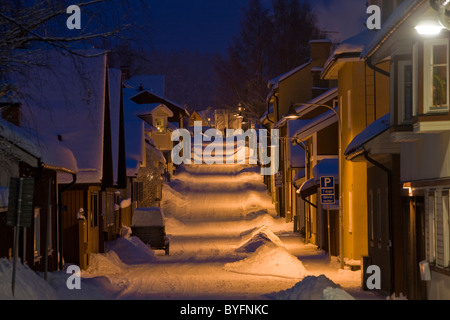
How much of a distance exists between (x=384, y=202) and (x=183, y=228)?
27230 millimetres

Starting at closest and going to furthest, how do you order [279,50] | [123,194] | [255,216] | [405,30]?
1. [405,30]
2. [123,194]
3. [255,216]
4. [279,50]

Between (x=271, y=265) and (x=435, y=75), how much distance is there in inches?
493

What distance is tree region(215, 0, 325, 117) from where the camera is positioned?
6103 centimetres

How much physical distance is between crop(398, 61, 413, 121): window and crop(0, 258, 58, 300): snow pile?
8.42 meters

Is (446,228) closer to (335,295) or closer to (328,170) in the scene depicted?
(335,295)

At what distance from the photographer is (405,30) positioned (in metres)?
15.7

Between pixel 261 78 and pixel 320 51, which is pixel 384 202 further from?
pixel 261 78

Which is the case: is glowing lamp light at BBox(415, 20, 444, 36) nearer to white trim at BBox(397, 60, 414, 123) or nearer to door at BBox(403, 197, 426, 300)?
white trim at BBox(397, 60, 414, 123)

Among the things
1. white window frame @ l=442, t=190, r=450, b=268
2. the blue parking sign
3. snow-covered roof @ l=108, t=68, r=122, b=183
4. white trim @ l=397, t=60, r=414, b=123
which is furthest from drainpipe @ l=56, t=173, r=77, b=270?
white window frame @ l=442, t=190, r=450, b=268

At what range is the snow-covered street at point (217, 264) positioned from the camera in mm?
18250

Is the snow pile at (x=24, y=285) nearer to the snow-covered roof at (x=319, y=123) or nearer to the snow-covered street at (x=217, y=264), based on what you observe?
the snow-covered street at (x=217, y=264)

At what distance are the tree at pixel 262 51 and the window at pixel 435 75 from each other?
46265mm

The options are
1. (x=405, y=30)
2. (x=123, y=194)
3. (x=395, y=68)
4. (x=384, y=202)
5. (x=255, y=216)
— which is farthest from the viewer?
(x=255, y=216)

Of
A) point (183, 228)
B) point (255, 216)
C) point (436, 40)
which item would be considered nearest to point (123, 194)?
point (183, 228)
